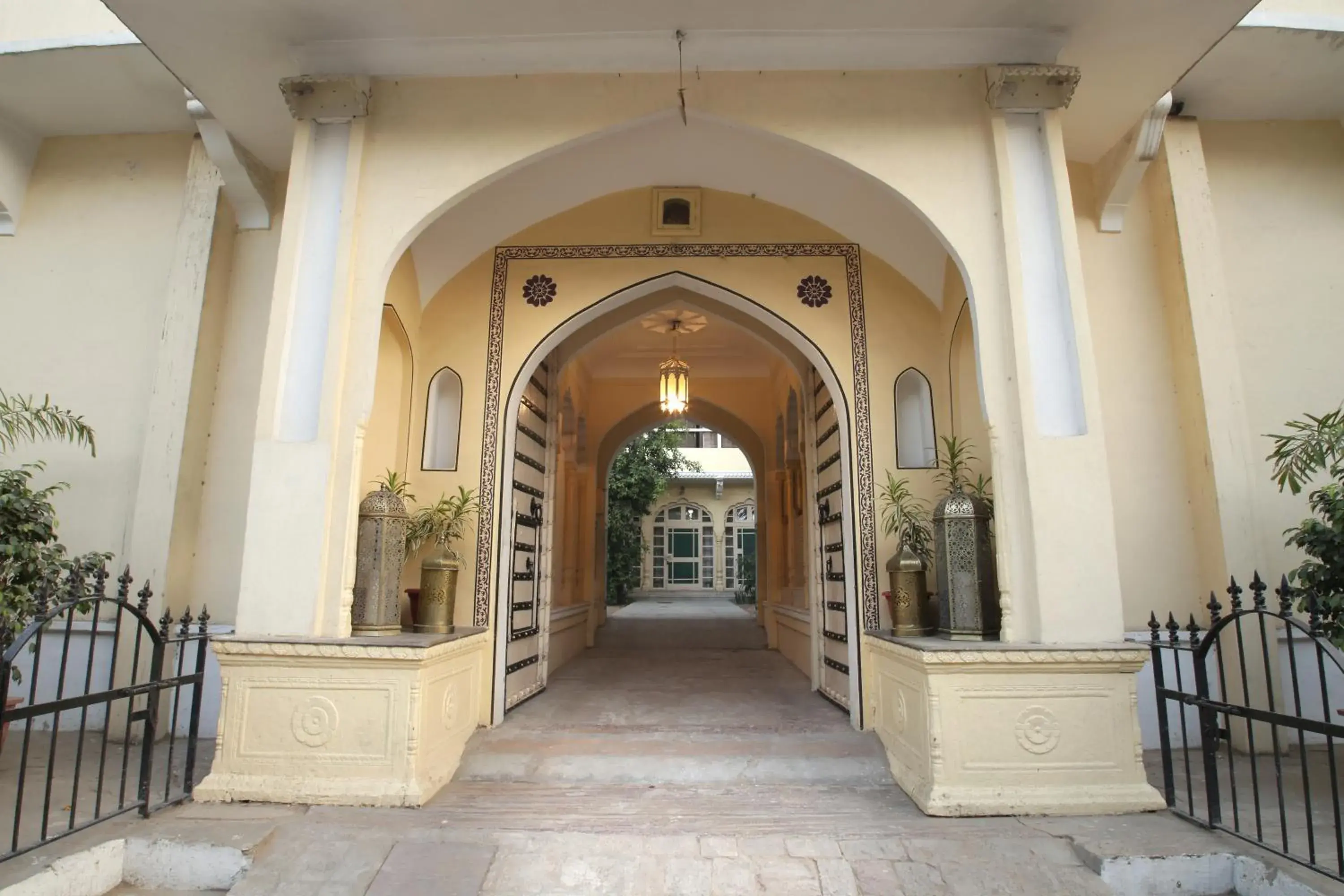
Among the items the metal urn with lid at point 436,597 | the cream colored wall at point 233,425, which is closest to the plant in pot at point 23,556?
the cream colored wall at point 233,425

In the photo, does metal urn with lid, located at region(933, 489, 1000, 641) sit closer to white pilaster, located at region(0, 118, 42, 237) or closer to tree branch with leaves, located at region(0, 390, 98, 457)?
tree branch with leaves, located at region(0, 390, 98, 457)

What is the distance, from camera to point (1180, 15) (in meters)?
3.78

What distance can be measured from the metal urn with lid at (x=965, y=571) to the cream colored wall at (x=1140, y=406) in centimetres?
124

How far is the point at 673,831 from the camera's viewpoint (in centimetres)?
327

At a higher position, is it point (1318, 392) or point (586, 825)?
point (1318, 392)

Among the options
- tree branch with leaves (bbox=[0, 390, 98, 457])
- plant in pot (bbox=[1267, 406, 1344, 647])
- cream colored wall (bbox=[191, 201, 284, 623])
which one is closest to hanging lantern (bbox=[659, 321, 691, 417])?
cream colored wall (bbox=[191, 201, 284, 623])

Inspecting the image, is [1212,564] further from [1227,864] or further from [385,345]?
[385,345]

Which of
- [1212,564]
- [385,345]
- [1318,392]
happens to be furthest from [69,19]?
[1318,392]

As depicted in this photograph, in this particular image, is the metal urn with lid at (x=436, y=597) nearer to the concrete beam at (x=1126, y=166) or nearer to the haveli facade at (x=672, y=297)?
the haveli facade at (x=672, y=297)

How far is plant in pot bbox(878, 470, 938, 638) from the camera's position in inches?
171

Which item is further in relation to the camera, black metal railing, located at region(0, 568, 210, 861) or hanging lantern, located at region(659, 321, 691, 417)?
hanging lantern, located at region(659, 321, 691, 417)

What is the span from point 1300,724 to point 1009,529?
4.57 ft

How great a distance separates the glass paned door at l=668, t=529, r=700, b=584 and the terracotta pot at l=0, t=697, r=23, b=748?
16.8m

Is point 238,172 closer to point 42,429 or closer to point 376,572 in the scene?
point 42,429
